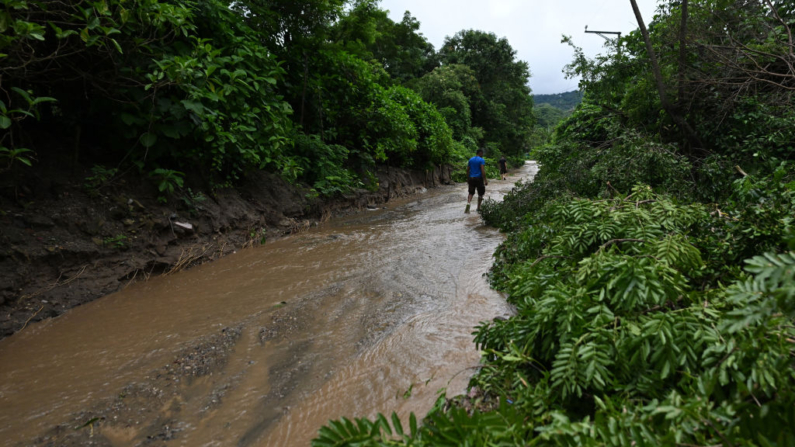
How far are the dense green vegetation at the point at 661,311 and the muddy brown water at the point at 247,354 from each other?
59 centimetres

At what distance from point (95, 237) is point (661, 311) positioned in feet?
18.8

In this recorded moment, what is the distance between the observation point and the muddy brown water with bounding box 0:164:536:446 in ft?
7.90

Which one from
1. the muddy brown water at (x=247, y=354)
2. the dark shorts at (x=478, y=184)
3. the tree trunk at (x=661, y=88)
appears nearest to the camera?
the muddy brown water at (x=247, y=354)

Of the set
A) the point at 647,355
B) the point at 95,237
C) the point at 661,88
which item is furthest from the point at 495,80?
the point at 647,355

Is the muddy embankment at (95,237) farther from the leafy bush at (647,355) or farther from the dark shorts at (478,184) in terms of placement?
the dark shorts at (478,184)

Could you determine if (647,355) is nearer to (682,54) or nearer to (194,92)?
(194,92)

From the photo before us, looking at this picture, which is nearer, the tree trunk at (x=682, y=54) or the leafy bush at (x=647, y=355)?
the leafy bush at (x=647, y=355)

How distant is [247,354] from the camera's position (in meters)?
3.15

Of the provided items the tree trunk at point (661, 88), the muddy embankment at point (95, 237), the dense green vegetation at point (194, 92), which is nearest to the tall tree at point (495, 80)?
the dense green vegetation at point (194, 92)

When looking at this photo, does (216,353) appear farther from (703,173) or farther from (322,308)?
(703,173)

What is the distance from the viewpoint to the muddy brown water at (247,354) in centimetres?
241

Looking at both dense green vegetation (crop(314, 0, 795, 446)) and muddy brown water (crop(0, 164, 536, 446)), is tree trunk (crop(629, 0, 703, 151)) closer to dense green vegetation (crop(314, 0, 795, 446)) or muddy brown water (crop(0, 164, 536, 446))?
dense green vegetation (crop(314, 0, 795, 446))

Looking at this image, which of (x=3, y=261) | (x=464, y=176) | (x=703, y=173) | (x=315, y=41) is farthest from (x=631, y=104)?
(x=464, y=176)

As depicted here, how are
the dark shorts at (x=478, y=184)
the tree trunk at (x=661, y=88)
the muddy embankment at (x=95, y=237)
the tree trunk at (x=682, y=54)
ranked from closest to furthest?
the muddy embankment at (x=95, y=237)
the tree trunk at (x=682, y=54)
the tree trunk at (x=661, y=88)
the dark shorts at (x=478, y=184)
